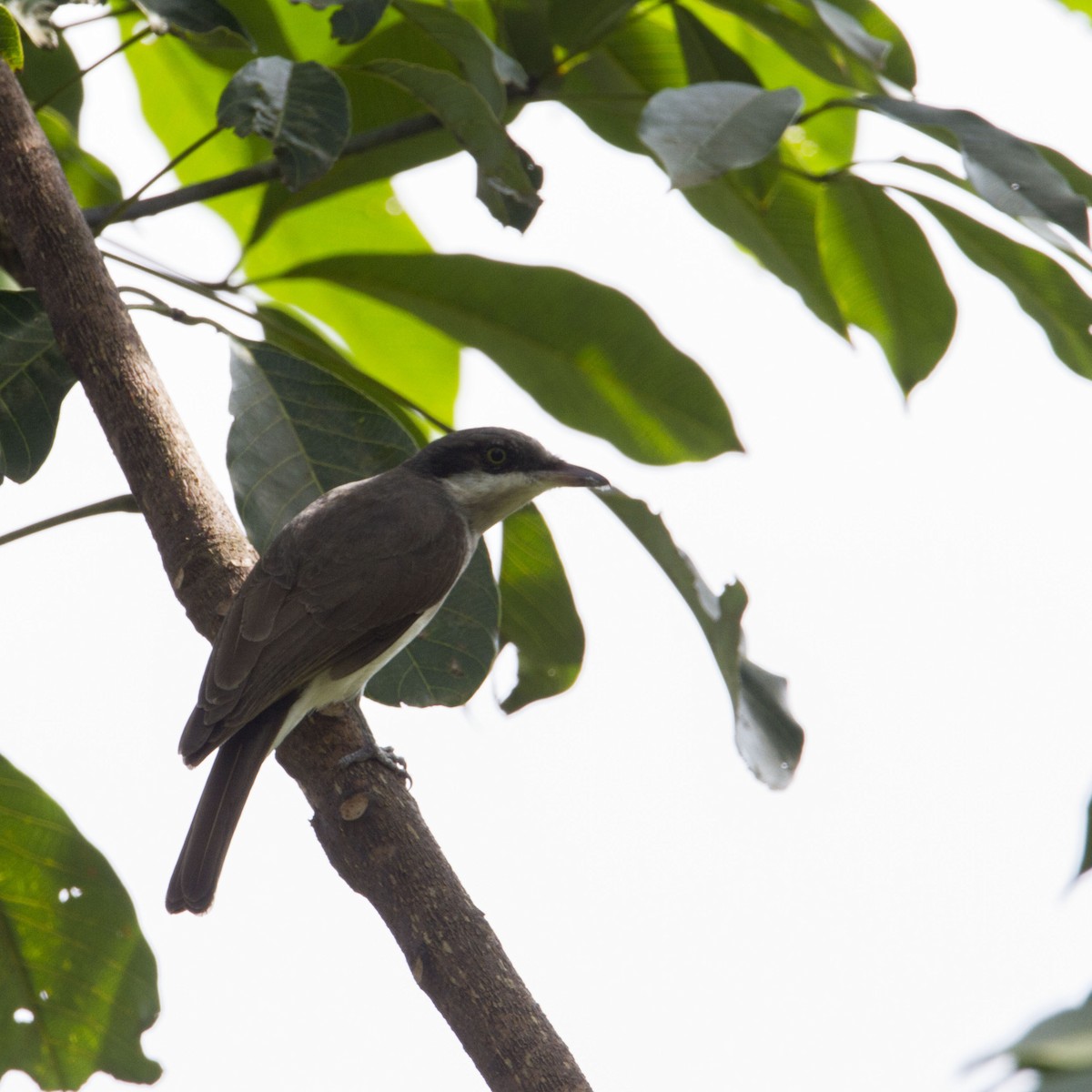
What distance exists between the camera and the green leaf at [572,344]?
3.47 m

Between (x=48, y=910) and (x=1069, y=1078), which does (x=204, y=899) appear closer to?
(x=48, y=910)

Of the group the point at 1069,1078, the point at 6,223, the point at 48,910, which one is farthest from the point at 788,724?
the point at 1069,1078

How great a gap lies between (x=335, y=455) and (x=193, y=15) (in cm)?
104

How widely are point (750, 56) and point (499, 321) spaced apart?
1291 millimetres

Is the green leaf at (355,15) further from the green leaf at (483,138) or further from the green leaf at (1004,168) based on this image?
the green leaf at (1004,168)

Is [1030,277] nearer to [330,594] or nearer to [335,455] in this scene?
[335,455]

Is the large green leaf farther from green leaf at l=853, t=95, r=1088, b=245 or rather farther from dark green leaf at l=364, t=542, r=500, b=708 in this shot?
green leaf at l=853, t=95, r=1088, b=245

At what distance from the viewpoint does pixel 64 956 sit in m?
3.06

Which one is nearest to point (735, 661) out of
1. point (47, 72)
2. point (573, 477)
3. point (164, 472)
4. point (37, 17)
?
point (573, 477)

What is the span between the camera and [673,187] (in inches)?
93.9

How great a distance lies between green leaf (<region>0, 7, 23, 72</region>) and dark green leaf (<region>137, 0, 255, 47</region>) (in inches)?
11.1

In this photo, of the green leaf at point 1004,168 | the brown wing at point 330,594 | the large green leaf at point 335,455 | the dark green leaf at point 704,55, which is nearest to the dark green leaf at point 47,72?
the large green leaf at point 335,455

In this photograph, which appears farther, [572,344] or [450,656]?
[572,344]

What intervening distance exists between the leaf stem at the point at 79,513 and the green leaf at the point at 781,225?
1.61 m
